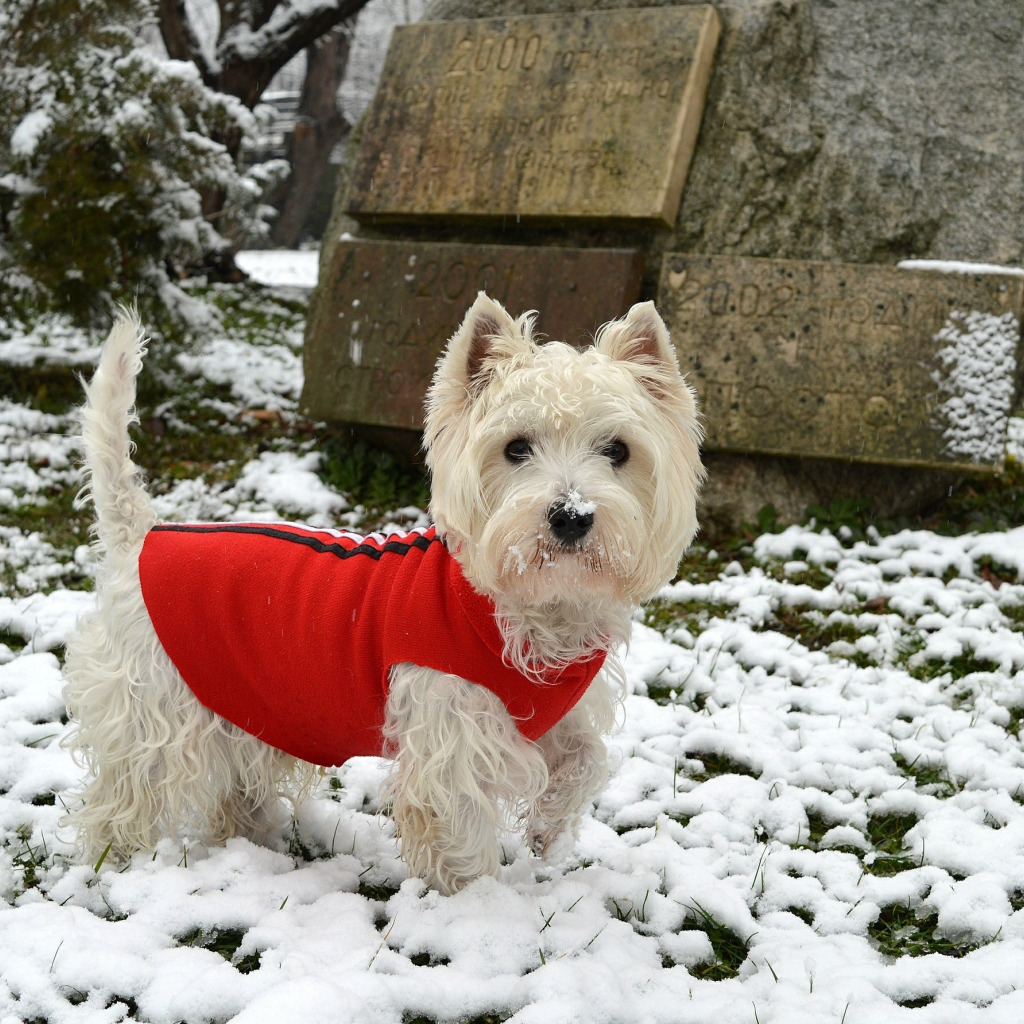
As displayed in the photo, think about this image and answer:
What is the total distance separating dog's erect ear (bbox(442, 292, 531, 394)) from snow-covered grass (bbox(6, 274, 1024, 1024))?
133cm

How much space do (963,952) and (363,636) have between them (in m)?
1.78

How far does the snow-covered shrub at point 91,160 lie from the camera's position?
6.53 meters

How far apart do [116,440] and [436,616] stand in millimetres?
1015

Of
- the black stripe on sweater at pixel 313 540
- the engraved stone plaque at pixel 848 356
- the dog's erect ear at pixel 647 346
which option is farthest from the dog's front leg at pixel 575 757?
the engraved stone plaque at pixel 848 356

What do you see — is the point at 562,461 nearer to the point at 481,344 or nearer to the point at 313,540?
the point at 481,344

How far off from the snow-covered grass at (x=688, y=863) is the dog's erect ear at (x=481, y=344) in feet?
4.38

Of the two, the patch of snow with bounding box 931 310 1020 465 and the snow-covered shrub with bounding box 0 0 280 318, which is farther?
the snow-covered shrub with bounding box 0 0 280 318

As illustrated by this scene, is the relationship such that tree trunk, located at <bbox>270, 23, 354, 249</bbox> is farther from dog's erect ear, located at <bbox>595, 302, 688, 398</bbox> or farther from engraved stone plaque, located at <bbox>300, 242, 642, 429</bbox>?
dog's erect ear, located at <bbox>595, 302, 688, 398</bbox>

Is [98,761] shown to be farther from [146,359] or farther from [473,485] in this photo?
[146,359]

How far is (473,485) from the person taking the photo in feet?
7.48

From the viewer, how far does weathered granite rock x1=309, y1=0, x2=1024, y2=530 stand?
5.61 m

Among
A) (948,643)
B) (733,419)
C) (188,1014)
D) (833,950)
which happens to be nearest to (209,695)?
(188,1014)

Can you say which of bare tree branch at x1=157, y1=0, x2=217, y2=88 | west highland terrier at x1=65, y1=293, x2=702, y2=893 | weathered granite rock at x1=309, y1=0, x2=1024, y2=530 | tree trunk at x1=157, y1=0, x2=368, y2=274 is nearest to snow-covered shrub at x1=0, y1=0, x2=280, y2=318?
weathered granite rock at x1=309, y1=0, x2=1024, y2=530

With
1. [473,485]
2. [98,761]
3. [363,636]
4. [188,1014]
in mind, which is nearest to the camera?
[188,1014]
